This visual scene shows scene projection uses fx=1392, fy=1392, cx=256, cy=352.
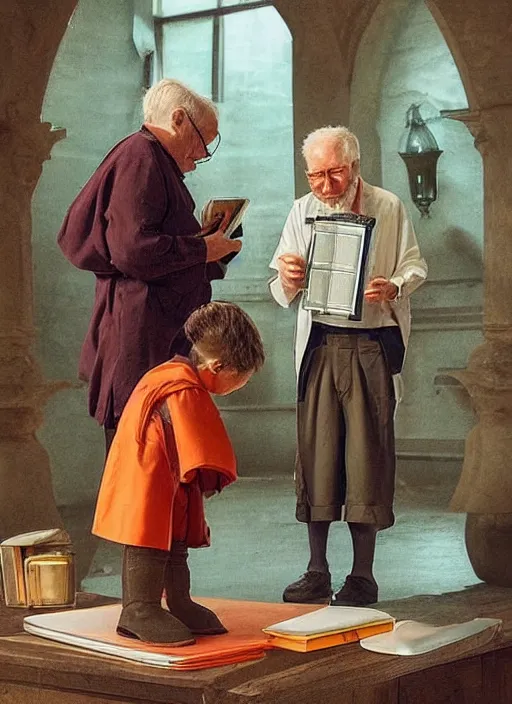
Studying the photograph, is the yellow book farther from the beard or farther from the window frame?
the window frame

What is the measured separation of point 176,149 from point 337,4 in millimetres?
4473

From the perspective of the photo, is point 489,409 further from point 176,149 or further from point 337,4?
point 337,4

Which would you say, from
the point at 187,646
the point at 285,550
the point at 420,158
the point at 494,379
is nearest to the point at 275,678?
the point at 187,646

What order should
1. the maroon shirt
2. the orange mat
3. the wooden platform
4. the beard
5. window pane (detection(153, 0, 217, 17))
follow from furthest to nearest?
window pane (detection(153, 0, 217, 17)) → the beard → the maroon shirt → the orange mat → the wooden platform

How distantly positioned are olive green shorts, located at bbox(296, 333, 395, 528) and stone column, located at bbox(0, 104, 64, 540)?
1794mm

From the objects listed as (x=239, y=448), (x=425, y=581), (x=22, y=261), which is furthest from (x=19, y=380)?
(x=239, y=448)

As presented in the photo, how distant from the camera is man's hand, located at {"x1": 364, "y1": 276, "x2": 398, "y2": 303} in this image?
4.56 metres

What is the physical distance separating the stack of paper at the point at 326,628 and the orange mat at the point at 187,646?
4cm

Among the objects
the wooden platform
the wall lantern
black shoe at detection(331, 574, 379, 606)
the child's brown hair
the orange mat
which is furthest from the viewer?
the wall lantern

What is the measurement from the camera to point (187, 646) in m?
2.92

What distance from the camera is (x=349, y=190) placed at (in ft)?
15.4

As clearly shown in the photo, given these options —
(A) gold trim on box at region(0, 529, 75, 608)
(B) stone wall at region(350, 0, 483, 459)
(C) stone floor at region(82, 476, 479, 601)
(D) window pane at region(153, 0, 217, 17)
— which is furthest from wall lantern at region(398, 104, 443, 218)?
(A) gold trim on box at region(0, 529, 75, 608)

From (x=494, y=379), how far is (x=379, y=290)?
142cm

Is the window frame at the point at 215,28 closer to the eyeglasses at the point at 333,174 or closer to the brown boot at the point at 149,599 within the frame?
the eyeglasses at the point at 333,174
